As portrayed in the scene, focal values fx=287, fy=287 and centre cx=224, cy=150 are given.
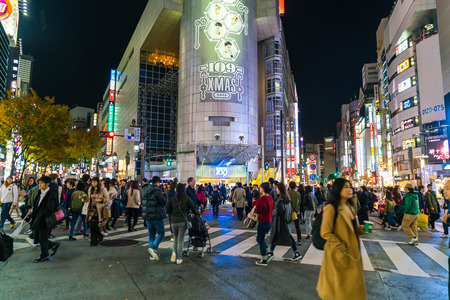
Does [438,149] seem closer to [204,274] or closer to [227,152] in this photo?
[227,152]

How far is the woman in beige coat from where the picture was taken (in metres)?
3.25

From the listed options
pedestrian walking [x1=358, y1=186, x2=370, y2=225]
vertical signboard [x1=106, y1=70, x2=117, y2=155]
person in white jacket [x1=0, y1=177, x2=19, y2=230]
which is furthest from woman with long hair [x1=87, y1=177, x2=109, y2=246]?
vertical signboard [x1=106, y1=70, x2=117, y2=155]

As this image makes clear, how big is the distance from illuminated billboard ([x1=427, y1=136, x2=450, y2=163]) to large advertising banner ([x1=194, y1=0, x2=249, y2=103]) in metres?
26.4

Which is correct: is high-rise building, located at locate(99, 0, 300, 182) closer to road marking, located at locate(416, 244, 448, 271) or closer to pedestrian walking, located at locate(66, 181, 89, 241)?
pedestrian walking, located at locate(66, 181, 89, 241)

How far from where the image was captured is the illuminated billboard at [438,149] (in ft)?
122

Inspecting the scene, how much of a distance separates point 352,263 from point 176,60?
58.8m

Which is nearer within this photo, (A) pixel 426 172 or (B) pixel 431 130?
(A) pixel 426 172

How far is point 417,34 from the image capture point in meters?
51.0

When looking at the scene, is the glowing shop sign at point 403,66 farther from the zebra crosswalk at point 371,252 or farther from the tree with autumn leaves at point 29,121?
the tree with autumn leaves at point 29,121

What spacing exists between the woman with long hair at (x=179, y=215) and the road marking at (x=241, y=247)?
152 cm

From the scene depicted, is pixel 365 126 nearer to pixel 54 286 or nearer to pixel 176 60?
pixel 176 60

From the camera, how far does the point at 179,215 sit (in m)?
6.57

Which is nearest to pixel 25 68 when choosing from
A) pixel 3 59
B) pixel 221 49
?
pixel 3 59

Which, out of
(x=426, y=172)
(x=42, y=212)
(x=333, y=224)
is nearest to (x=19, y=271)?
(x=42, y=212)
